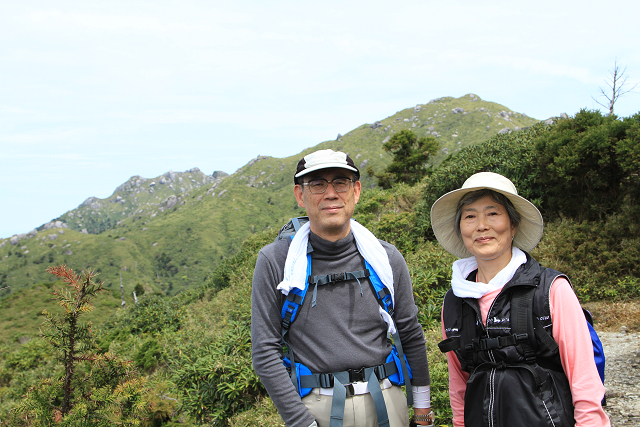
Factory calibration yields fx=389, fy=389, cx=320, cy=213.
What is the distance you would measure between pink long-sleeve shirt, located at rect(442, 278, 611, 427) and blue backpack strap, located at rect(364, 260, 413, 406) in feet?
2.76

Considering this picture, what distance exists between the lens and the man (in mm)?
2109

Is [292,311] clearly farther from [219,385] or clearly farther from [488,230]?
[219,385]

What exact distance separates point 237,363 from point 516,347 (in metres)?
4.48

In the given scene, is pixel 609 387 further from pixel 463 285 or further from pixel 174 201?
pixel 174 201

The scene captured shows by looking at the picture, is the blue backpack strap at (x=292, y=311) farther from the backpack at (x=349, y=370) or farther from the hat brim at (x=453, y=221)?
the hat brim at (x=453, y=221)

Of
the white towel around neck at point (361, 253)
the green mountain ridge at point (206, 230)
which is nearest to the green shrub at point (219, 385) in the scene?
the white towel around neck at point (361, 253)

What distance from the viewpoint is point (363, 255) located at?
2.28 metres

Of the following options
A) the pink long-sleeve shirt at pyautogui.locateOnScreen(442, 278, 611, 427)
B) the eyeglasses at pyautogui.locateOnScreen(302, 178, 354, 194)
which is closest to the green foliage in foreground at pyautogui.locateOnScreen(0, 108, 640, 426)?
the pink long-sleeve shirt at pyautogui.locateOnScreen(442, 278, 611, 427)

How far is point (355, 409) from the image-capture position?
2.11 m

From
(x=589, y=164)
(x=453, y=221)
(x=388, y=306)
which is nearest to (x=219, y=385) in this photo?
(x=388, y=306)

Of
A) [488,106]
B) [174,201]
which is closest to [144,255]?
[174,201]

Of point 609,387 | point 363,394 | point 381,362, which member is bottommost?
point 609,387

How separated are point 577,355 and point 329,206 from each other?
134 cm

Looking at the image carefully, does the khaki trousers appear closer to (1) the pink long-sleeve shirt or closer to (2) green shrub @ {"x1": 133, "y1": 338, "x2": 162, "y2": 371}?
(1) the pink long-sleeve shirt
